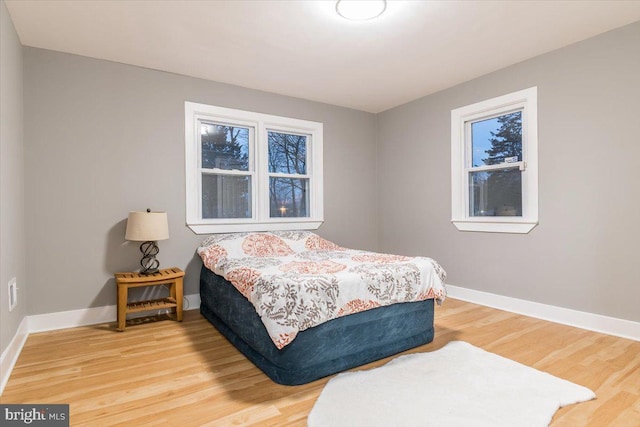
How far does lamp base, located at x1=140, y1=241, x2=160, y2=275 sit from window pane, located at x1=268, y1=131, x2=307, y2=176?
1552 millimetres

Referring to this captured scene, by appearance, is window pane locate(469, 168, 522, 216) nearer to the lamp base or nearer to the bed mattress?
the bed mattress

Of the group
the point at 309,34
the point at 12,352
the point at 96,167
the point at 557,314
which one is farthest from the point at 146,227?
the point at 557,314

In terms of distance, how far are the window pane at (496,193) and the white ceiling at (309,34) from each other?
1082 millimetres

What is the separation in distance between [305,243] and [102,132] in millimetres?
2236

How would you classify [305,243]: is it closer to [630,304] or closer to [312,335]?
[312,335]

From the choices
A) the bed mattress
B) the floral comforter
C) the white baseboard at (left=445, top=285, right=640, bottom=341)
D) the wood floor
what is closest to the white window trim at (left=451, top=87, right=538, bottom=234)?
the white baseboard at (left=445, top=285, right=640, bottom=341)

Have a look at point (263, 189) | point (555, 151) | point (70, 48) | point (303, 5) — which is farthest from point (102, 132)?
point (555, 151)

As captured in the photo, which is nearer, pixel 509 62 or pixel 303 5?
pixel 303 5

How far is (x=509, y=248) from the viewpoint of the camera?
11.3 feet

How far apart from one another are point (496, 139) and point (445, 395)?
9.16 ft

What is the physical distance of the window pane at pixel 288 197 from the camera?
4180 mm

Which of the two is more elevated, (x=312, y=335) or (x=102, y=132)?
(x=102, y=132)

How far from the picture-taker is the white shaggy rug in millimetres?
1612

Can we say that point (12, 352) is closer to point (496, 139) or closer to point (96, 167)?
point (96, 167)
